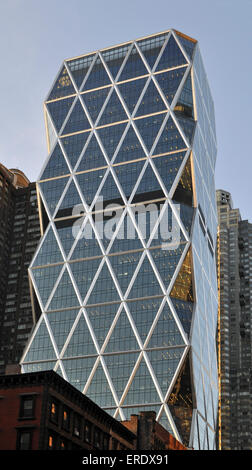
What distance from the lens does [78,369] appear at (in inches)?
5438

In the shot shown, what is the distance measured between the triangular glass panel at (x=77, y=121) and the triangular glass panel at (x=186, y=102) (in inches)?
830

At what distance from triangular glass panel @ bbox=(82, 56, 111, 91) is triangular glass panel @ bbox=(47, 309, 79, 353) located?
182 feet

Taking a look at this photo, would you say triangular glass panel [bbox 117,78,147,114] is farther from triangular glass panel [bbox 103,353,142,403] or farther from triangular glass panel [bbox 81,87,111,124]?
triangular glass panel [bbox 103,353,142,403]

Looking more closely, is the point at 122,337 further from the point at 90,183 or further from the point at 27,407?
the point at 27,407

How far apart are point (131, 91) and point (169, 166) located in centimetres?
2501

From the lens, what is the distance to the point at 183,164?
148m

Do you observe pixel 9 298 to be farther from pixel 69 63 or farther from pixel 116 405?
pixel 69 63

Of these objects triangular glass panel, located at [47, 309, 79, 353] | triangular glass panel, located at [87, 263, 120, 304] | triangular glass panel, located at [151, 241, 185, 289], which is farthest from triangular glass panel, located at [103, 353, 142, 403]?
triangular glass panel, located at [151, 241, 185, 289]

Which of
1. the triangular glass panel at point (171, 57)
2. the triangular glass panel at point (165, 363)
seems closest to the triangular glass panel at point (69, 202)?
the triangular glass panel at point (171, 57)

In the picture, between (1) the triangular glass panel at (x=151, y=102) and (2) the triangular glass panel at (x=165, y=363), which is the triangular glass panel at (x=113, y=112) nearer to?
(1) the triangular glass panel at (x=151, y=102)

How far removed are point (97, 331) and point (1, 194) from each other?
56.2m
